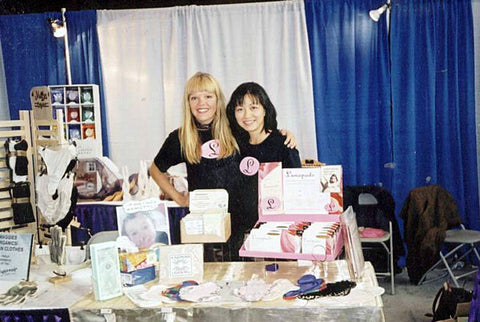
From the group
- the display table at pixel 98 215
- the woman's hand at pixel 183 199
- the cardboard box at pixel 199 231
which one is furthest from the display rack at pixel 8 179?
the cardboard box at pixel 199 231

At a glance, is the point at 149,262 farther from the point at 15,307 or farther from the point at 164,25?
the point at 164,25

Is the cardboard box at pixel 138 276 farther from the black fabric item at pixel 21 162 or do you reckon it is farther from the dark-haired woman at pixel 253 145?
the black fabric item at pixel 21 162

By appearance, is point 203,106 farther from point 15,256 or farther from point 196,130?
point 15,256

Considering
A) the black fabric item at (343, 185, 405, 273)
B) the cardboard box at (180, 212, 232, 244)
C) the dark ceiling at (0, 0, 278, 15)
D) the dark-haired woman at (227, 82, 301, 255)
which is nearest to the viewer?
the cardboard box at (180, 212, 232, 244)

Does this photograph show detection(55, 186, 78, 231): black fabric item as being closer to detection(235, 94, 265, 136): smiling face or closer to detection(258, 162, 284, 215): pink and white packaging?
detection(235, 94, 265, 136): smiling face

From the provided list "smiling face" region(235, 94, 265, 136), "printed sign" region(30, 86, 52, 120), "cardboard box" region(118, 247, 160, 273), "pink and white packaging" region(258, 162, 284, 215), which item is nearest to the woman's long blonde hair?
"smiling face" region(235, 94, 265, 136)

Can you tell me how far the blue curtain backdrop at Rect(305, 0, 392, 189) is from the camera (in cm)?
484

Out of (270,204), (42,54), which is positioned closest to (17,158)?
(42,54)

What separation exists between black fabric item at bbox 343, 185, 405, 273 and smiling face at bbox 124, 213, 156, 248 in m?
2.31

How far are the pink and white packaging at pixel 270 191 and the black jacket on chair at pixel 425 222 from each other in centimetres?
169

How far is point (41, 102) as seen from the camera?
478 centimetres

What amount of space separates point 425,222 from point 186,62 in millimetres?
2474

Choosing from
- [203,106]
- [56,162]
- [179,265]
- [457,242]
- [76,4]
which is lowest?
[457,242]

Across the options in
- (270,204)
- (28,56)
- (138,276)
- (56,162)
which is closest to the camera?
(138,276)
